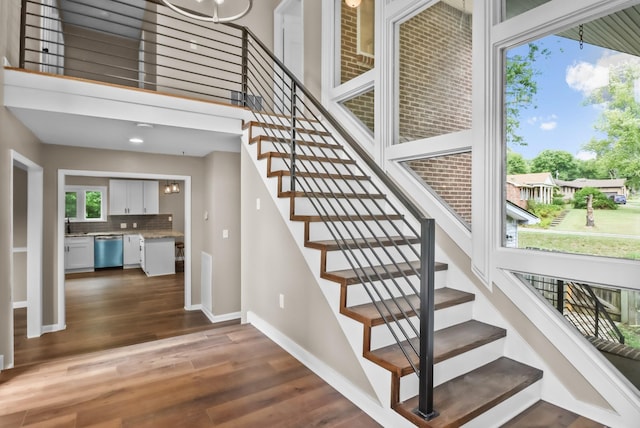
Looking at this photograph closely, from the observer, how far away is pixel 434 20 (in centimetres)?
316

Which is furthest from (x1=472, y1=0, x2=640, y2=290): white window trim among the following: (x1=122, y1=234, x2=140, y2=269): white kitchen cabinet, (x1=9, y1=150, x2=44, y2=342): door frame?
(x1=122, y1=234, x2=140, y2=269): white kitchen cabinet

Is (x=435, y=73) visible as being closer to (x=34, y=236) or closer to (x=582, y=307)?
(x=582, y=307)

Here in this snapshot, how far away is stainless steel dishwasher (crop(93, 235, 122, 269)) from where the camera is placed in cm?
905

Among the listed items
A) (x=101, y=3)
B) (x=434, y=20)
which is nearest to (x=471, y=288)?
(x=434, y=20)

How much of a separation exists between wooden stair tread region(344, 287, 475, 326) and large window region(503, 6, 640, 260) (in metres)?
0.54

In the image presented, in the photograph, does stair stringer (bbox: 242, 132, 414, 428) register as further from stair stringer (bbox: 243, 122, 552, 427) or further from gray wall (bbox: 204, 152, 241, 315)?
gray wall (bbox: 204, 152, 241, 315)

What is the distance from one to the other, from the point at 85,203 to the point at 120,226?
105cm

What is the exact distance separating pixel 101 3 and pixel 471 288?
23.7ft

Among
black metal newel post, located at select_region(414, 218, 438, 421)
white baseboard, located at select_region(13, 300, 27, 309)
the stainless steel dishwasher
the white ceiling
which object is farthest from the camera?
the stainless steel dishwasher

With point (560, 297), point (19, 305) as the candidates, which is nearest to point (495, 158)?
point (560, 297)

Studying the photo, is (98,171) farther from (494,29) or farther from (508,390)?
(508,390)

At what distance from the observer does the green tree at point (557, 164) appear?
7.48ft

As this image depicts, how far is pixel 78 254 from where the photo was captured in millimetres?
8758

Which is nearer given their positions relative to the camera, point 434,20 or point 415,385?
point 415,385
